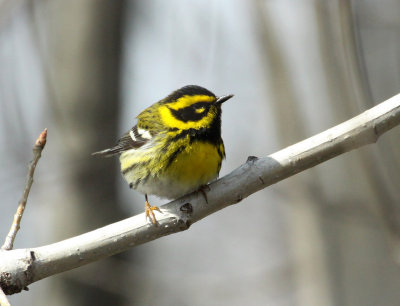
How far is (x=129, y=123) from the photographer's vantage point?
8.71m

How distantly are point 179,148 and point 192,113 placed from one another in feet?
1.39

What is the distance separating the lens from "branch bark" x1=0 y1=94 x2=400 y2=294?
3.34 m

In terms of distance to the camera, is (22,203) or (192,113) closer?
(22,203)

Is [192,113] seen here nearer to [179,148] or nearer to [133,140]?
[179,148]

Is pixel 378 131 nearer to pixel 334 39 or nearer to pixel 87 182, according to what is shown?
pixel 334 39

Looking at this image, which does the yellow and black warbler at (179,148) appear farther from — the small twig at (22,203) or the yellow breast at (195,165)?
the small twig at (22,203)

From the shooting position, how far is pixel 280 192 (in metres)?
6.43

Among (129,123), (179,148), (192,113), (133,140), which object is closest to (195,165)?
(179,148)

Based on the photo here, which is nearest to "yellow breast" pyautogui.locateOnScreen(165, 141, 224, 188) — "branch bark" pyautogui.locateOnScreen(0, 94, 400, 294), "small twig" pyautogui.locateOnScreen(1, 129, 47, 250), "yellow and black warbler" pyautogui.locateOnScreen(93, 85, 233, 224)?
"yellow and black warbler" pyautogui.locateOnScreen(93, 85, 233, 224)

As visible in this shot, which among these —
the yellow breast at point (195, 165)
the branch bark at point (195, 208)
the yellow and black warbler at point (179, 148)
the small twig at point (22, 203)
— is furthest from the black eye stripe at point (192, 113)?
the small twig at point (22, 203)

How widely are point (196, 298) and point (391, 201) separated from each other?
15.7 ft

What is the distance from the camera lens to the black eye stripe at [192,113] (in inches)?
184

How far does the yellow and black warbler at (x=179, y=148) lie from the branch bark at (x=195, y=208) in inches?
18.7

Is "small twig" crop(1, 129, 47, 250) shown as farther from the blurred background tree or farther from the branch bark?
the blurred background tree
